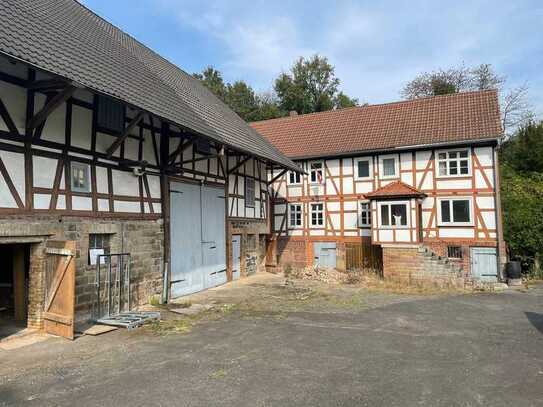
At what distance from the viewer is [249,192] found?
15570 mm

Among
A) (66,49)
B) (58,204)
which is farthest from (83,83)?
(58,204)

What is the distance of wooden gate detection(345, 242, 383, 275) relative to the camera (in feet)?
59.5

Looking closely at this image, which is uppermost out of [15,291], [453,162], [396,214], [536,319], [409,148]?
[409,148]

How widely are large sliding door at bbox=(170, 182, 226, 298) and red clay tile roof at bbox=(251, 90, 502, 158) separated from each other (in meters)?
8.19

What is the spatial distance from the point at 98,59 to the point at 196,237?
17.9 feet

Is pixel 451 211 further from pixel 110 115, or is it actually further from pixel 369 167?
pixel 110 115

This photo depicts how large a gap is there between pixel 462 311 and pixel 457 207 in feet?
27.8

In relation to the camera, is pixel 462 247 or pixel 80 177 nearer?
pixel 80 177

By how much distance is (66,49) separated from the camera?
728 centimetres

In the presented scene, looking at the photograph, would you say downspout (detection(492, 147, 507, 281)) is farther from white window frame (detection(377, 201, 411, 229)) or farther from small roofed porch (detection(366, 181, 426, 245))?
white window frame (detection(377, 201, 411, 229))

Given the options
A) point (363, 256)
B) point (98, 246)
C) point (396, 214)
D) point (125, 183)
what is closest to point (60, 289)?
point (98, 246)

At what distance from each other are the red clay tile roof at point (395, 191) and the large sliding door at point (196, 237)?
22.5 ft

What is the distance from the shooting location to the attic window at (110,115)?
835 cm

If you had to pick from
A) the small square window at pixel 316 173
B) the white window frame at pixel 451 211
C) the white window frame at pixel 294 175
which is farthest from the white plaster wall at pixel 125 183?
the white window frame at pixel 451 211
